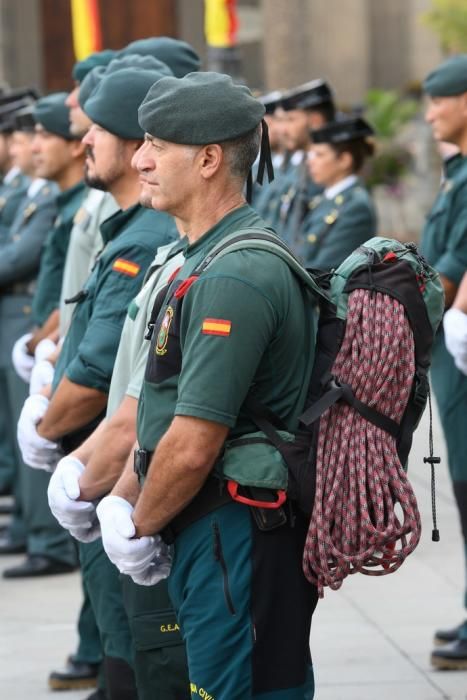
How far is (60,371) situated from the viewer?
4910 mm

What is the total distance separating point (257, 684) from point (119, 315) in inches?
58.0

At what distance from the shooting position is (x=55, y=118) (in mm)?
6723

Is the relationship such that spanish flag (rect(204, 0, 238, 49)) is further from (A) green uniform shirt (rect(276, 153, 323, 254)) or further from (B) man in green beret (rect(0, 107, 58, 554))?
(B) man in green beret (rect(0, 107, 58, 554))

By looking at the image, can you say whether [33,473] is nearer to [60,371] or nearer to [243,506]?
→ [60,371]

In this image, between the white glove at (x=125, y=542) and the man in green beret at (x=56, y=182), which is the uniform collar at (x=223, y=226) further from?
the man in green beret at (x=56, y=182)

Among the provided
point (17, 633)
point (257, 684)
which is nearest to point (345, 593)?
point (17, 633)

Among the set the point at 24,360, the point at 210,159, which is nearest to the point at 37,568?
the point at 24,360

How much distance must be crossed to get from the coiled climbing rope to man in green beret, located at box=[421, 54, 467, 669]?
2.42 meters

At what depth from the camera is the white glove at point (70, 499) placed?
13.8 ft

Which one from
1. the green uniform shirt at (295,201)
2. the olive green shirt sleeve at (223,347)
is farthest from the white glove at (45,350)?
the green uniform shirt at (295,201)

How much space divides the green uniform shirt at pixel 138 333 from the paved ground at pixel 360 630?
191 centimetres

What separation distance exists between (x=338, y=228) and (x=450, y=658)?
278cm

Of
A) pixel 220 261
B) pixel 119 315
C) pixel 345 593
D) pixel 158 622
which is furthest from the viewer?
pixel 345 593

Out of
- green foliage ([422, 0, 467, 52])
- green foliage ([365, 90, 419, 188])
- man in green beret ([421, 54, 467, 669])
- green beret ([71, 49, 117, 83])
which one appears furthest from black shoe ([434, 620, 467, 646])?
green foliage ([422, 0, 467, 52])
